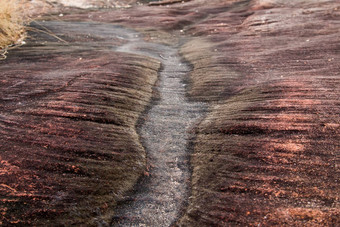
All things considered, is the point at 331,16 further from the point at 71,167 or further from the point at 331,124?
the point at 71,167

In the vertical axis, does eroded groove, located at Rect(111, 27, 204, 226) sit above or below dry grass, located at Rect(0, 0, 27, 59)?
below

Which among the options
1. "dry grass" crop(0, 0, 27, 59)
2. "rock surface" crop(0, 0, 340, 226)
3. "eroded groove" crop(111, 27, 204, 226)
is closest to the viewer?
"rock surface" crop(0, 0, 340, 226)

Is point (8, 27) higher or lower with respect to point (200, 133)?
higher

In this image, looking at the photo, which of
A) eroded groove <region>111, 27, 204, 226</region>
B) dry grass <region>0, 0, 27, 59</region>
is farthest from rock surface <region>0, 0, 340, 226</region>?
dry grass <region>0, 0, 27, 59</region>

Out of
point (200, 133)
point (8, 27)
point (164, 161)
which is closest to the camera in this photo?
point (164, 161)

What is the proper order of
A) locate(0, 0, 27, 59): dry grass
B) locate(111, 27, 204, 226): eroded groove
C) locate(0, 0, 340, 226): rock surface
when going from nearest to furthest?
locate(0, 0, 340, 226): rock surface < locate(111, 27, 204, 226): eroded groove < locate(0, 0, 27, 59): dry grass

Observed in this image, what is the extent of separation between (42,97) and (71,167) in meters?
2.79

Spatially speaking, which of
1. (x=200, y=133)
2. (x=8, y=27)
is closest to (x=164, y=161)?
(x=200, y=133)

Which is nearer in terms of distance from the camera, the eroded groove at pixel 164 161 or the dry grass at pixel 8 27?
the eroded groove at pixel 164 161

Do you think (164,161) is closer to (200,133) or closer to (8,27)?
(200,133)

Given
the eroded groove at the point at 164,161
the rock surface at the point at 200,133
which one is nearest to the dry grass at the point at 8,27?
the rock surface at the point at 200,133

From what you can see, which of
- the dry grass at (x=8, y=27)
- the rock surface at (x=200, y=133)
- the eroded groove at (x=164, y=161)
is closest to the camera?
the rock surface at (x=200, y=133)

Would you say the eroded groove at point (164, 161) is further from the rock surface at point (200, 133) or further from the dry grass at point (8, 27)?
the dry grass at point (8, 27)

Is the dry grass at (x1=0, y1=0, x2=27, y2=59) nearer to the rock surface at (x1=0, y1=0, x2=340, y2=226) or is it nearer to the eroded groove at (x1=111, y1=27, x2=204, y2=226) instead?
the rock surface at (x1=0, y1=0, x2=340, y2=226)
